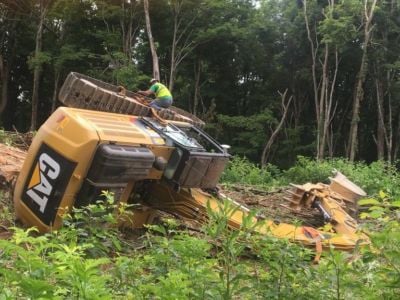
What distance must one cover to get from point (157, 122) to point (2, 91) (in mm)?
24478

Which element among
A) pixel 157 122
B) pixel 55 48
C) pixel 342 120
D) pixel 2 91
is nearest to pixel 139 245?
pixel 157 122

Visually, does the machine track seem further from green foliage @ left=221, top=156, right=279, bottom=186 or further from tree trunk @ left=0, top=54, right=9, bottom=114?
tree trunk @ left=0, top=54, right=9, bottom=114

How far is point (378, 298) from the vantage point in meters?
2.79

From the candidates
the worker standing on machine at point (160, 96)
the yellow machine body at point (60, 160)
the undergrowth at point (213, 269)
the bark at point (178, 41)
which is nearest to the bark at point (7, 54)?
the bark at point (178, 41)

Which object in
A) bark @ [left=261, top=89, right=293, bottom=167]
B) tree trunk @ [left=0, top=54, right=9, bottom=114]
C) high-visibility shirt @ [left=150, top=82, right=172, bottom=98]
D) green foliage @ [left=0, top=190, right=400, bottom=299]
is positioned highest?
green foliage @ [left=0, top=190, right=400, bottom=299]

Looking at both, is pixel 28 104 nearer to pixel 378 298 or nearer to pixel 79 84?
pixel 79 84

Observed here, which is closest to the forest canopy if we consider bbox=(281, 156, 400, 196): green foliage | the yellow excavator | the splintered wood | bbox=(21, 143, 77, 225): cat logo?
bbox=(281, 156, 400, 196): green foliage

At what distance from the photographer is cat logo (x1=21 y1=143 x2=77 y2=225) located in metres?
6.29

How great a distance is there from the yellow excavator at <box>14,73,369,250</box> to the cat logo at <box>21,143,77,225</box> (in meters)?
Answer: 0.01

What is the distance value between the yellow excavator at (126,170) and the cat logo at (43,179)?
1 cm

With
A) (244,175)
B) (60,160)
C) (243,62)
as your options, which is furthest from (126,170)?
(243,62)

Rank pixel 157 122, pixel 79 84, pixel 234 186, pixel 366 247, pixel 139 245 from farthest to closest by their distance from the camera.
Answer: pixel 234 186 < pixel 79 84 < pixel 157 122 < pixel 139 245 < pixel 366 247

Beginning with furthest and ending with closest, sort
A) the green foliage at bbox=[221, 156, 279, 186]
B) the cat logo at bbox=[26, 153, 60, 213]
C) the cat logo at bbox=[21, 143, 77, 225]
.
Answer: the green foliage at bbox=[221, 156, 279, 186]
the cat logo at bbox=[26, 153, 60, 213]
the cat logo at bbox=[21, 143, 77, 225]

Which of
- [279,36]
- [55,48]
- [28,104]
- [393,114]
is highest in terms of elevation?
[279,36]
